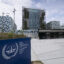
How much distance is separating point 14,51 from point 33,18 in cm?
6379

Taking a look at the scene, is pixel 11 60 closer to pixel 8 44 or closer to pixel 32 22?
pixel 8 44

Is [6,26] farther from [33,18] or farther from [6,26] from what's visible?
[33,18]

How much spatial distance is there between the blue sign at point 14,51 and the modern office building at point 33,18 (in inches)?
2293

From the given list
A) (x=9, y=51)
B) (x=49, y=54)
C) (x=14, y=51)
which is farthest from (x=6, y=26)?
(x=9, y=51)

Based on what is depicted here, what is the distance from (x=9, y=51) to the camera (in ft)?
13.3

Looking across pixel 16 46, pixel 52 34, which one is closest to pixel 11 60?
pixel 16 46

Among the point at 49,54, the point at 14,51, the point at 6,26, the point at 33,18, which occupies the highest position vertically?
the point at 33,18

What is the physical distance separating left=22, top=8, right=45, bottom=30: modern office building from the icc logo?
194 feet

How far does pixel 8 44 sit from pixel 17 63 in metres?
1.03

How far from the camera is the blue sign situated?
148 inches

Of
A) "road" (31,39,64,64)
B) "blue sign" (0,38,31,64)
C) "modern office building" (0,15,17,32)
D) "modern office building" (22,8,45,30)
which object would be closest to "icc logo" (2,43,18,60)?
"blue sign" (0,38,31,64)

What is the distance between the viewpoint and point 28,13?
67125 millimetres

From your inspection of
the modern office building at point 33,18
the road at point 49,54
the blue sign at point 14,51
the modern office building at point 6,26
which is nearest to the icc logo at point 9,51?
the blue sign at point 14,51

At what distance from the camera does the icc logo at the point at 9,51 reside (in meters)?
3.79
